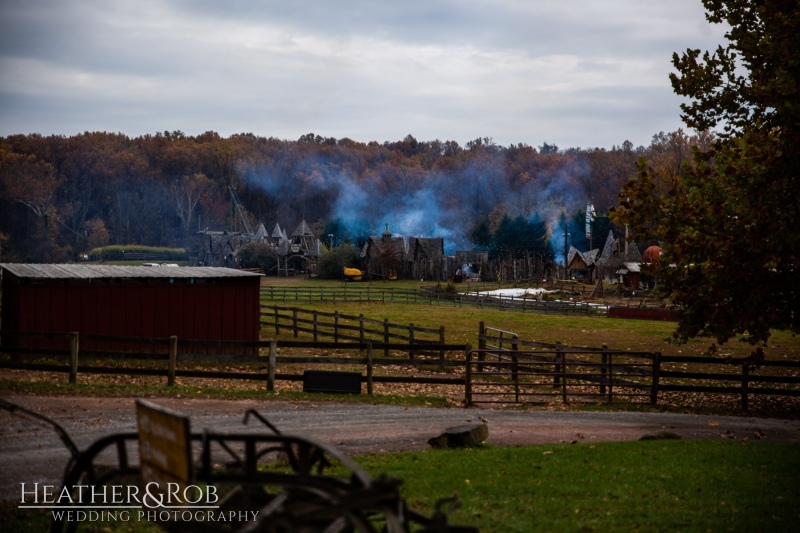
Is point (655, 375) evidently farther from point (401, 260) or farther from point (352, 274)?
point (401, 260)

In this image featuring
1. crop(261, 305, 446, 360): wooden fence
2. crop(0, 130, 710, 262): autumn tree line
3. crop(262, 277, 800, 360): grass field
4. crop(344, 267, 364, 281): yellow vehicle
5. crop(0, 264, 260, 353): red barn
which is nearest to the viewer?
crop(0, 264, 260, 353): red barn

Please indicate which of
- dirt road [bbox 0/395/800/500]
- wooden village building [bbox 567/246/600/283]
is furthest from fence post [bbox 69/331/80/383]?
wooden village building [bbox 567/246/600/283]

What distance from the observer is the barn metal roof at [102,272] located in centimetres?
2717

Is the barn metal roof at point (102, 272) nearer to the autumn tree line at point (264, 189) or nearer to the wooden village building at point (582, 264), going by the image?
the wooden village building at point (582, 264)

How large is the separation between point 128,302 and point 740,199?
20.5 m

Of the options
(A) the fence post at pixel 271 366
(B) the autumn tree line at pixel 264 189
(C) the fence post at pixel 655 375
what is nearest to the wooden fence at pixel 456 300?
(C) the fence post at pixel 655 375

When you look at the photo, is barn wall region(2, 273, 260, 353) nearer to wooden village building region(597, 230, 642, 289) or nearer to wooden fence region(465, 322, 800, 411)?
wooden fence region(465, 322, 800, 411)

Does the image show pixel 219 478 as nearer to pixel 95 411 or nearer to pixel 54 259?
pixel 95 411

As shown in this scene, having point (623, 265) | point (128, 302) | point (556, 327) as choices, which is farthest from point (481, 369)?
point (623, 265)

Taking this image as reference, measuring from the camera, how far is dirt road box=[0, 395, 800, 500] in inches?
584

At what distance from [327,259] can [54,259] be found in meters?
52.4

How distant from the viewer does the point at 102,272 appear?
28781 millimetres

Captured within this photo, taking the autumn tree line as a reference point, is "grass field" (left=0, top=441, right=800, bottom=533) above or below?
below

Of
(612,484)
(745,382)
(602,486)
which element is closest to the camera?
(602,486)
